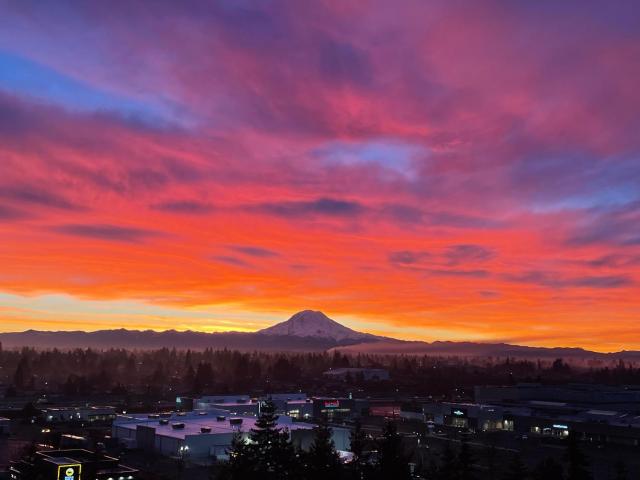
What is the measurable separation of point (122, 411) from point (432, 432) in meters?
52.4

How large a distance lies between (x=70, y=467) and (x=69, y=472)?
34cm

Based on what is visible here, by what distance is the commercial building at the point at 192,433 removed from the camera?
207 feet

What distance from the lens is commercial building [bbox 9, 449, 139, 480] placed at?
1743 inches

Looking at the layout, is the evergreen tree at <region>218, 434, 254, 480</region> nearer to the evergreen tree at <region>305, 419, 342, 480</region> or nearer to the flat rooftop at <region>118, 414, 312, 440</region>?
the evergreen tree at <region>305, 419, 342, 480</region>

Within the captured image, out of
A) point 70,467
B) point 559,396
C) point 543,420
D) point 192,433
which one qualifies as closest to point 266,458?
point 70,467

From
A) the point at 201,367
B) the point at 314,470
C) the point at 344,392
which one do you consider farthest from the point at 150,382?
the point at 314,470

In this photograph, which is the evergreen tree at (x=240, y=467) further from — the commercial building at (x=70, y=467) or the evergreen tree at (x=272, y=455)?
the commercial building at (x=70, y=467)

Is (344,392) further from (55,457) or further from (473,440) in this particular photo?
(55,457)

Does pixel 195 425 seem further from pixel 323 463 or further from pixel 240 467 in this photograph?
pixel 323 463

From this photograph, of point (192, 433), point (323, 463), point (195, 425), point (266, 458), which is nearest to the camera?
point (323, 463)

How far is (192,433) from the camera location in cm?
6575

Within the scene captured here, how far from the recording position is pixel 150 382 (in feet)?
593

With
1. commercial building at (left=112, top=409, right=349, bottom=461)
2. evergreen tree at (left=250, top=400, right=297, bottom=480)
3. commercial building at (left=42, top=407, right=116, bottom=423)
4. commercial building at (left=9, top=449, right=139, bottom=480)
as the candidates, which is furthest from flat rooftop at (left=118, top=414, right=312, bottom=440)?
evergreen tree at (left=250, top=400, right=297, bottom=480)

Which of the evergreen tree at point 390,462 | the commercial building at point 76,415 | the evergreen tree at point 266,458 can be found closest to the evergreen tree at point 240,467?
the evergreen tree at point 266,458
